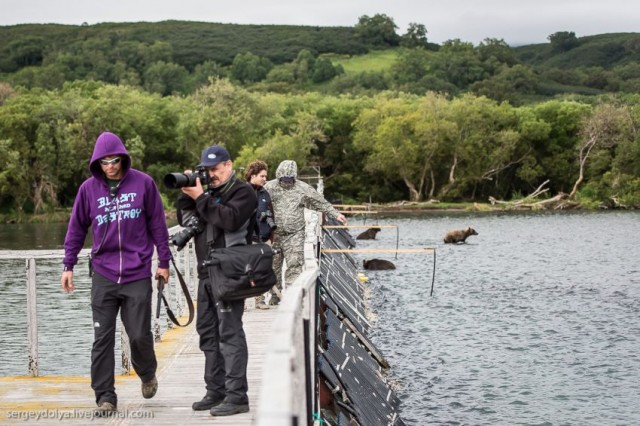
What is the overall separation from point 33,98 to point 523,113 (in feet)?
153

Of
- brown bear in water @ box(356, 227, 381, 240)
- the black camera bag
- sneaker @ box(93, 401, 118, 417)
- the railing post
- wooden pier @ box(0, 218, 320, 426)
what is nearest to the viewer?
wooden pier @ box(0, 218, 320, 426)

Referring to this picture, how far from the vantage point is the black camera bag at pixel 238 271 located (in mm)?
8492

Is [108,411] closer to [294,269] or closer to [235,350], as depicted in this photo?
[235,350]

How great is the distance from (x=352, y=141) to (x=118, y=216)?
10279 cm

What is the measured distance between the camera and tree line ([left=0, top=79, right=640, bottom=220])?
304ft

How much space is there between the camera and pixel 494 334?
24672mm

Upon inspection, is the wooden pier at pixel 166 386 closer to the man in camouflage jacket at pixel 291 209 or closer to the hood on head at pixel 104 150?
the man in camouflage jacket at pixel 291 209

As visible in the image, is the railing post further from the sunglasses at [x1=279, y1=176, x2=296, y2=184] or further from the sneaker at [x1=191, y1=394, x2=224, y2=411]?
the sunglasses at [x1=279, y1=176, x2=296, y2=184]

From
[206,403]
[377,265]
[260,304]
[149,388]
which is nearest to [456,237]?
[377,265]

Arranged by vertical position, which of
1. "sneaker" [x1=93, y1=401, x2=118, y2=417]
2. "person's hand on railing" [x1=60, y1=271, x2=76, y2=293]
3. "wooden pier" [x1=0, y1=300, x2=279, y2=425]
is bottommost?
"wooden pier" [x1=0, y1=300, x2=279, y2=425]

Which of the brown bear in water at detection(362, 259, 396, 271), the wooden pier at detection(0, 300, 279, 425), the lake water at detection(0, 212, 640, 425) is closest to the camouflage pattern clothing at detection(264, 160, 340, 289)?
the wooden pier at detection(0, 300, 279, 425)

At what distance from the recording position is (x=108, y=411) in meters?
8.94

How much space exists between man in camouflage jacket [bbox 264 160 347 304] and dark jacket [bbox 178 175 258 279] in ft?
16.6

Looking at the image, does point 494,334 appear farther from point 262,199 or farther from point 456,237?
point 456,237
